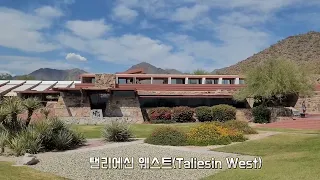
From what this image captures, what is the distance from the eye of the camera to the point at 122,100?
37.8m

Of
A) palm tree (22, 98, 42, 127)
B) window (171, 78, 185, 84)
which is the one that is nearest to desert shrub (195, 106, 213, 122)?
window (171, 78, 185, 84)

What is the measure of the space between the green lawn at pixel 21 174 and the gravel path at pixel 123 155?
1.37 feet

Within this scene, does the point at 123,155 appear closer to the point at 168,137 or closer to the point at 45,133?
the point at 168,137

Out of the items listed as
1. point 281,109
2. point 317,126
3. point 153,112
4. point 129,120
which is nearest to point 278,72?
point 281,109

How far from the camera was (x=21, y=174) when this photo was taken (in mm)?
10570

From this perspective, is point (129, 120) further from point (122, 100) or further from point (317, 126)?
point (317, 126)

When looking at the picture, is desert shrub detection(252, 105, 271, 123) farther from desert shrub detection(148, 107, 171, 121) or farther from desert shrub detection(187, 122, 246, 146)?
desert shrub detection(187, 122, 246, 146)

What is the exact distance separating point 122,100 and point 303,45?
5965 centimetres

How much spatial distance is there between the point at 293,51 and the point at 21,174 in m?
79.8

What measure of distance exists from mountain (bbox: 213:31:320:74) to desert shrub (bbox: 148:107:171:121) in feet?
142

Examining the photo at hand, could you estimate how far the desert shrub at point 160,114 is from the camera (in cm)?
3634

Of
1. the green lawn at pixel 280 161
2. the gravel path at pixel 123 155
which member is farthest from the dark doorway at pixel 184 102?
the green lawn at pixel 280 161

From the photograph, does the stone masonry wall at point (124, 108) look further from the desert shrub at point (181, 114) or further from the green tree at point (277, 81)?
the green tree at point (277, 81)

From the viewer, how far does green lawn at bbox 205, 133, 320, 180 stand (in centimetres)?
932
